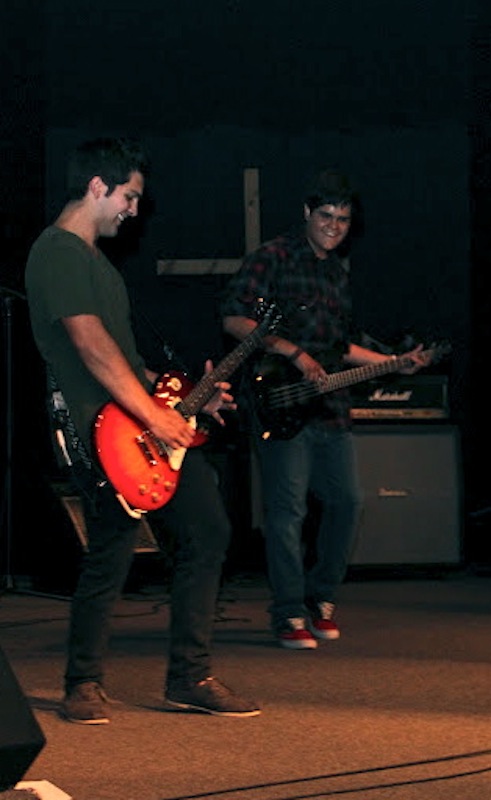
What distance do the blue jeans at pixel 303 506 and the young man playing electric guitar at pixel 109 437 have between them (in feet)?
3.89

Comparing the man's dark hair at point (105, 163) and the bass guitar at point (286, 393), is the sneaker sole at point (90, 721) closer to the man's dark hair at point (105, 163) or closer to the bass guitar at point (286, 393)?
the man's dark hair at point (105, 163)

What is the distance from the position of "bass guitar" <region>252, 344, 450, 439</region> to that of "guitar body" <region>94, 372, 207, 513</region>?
1.28 m

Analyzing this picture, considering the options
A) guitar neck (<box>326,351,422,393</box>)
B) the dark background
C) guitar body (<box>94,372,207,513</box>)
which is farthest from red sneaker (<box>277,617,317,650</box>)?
the dark background

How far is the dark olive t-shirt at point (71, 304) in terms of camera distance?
13.2 ft

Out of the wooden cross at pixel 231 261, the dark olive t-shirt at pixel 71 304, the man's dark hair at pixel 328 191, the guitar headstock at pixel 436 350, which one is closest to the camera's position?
the dark olive t-shirt at pixel 71 304

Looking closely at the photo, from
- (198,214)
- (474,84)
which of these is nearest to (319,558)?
A: (198,214)

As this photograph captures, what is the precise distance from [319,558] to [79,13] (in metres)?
3.05

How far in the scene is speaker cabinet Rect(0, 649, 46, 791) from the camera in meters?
2.73

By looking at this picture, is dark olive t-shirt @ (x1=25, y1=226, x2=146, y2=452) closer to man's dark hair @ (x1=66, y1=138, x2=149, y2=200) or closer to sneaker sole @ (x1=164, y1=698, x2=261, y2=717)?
man's dark hair @ (x1=66, y1=138, x2=149, y2=200)

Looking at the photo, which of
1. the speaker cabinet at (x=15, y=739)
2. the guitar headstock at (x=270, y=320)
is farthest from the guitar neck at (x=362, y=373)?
the speaker cabinet at (x=15, y=739)

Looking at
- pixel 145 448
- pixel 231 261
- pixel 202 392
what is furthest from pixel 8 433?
pixel 145 448

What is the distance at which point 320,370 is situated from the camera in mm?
5520

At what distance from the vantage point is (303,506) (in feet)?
18.1

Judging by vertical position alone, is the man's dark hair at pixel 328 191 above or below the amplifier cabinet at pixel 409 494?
above
